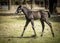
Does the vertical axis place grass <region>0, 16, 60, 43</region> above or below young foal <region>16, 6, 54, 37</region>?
below

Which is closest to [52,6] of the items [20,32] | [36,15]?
[36,15]

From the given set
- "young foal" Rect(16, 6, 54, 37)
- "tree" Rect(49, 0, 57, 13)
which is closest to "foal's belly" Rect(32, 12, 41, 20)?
"young foal" Rect(16, 6, 54, 37)

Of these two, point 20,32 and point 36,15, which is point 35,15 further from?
point 20,32

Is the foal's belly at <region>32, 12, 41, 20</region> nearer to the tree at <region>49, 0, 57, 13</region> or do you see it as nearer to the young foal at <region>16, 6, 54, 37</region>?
the young foal at <region>16, 6, 54, 37</region>

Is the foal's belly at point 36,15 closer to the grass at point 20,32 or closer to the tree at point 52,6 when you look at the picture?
the grass at point 20,32

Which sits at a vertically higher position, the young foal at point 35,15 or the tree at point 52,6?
the tree at point 52,6

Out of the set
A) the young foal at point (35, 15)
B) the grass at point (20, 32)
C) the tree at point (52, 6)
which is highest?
the tree at point (52, 6)

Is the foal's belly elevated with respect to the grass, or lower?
elevated

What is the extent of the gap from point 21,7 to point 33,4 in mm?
164

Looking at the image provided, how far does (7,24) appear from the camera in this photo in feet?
7.18

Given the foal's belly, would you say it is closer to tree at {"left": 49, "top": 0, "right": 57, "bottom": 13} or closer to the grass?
the grass

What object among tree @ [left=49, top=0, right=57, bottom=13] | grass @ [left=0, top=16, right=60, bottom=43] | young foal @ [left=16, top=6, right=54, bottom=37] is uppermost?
tree @ [left=49, top=0, right=57, bottom=13]

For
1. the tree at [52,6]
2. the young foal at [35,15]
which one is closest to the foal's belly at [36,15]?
the young foal at [35,15]

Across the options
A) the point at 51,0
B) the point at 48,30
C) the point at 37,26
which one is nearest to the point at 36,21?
the point at 37,26
